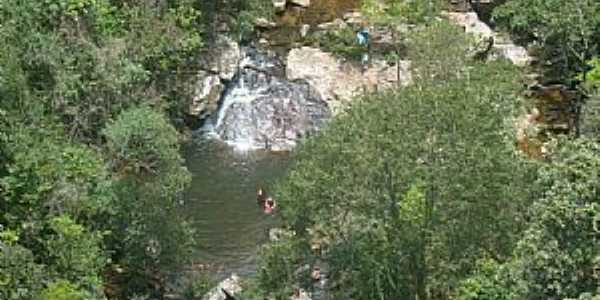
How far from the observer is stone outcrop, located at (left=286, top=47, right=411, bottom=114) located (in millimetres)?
49312

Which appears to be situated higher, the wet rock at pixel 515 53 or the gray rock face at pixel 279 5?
the gray rock face at pixel 279 5

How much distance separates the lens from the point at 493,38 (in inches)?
2019

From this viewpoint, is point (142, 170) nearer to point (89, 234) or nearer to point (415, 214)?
point (89, 234)

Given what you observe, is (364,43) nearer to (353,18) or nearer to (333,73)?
(333,73)

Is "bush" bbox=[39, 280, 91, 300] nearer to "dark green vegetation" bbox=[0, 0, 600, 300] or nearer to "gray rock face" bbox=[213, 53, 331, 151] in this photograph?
"dark green vegetation" bbox=[0, 0, 600, 300]

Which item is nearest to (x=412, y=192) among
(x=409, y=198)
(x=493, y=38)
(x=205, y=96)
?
(x=409, y=198)

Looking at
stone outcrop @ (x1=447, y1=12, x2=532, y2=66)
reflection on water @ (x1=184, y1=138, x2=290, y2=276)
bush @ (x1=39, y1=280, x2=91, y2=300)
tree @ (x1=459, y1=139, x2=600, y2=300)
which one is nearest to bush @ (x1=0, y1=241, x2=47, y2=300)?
bush @ (x1=39, y1=280, x2=91, y2=300)

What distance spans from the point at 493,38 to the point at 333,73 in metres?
7.96

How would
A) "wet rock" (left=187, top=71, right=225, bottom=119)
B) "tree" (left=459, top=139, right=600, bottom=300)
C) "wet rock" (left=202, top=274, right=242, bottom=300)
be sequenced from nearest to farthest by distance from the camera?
"tree" (left=459, top=139, right=600, bottom=300) < "wet rock" (left=202, top=274, right=242, bottom=300) < "wet rock" (left=187, top=71, right=225, bottom=119)

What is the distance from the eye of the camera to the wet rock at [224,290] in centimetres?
3369

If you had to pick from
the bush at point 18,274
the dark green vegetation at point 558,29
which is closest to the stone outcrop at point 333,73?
the dark green vegetation at point 558,29

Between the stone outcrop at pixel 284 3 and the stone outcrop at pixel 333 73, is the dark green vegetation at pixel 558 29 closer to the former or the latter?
the stone outcrop at pixel 333 73

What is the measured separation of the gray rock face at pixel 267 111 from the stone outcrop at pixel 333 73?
0.46 meters

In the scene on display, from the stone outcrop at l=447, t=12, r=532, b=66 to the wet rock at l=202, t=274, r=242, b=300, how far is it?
20133mm
